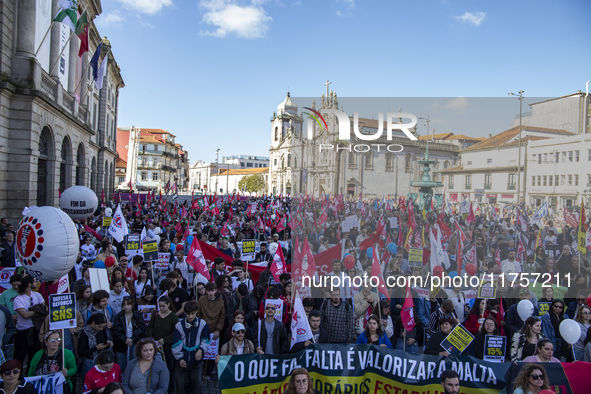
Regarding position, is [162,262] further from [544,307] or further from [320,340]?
[544,307]

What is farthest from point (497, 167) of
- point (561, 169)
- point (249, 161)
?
point (249, 161)

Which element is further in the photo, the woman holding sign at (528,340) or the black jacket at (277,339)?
the black jacket at (277,339)

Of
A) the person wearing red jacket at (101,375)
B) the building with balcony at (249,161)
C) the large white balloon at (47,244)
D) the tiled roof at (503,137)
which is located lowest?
the person wearing red jacket at (101,375)

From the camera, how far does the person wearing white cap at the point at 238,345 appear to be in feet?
16.8

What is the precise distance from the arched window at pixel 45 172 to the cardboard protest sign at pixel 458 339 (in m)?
16.8

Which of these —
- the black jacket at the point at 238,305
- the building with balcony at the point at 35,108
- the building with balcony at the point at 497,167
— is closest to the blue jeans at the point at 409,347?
the black jacket at the point at 238,305

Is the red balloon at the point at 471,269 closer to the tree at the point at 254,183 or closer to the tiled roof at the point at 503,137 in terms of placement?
the tiled roof at the point at 503,137

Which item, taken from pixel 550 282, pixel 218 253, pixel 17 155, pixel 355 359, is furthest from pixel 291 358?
pixel 17 155

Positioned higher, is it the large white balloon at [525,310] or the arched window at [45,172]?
the arched window at [45,172]

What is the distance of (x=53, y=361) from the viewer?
4660 millimetres

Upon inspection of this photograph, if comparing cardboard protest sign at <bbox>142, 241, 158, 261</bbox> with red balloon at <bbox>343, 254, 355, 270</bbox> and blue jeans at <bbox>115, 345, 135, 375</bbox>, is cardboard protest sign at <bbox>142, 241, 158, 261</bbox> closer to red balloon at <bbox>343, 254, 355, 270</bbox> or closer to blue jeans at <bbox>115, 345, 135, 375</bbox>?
blue jeans at <bbox>115, 345, 135, 375</bbox>

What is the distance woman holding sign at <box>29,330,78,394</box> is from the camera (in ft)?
15.0

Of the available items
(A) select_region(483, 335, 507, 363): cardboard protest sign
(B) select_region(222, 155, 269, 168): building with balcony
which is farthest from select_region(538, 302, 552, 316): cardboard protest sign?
(B) select_region(222, 155, 269, 168): building with balcony

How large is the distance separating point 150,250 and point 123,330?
10.6 feet
